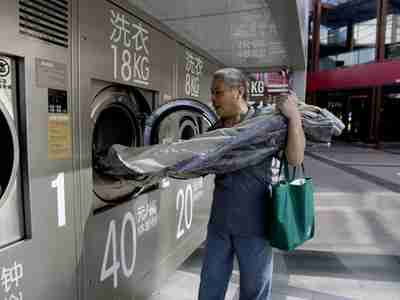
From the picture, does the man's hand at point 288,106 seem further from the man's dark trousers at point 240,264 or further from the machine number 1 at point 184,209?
the machine number 1 at point 184,209

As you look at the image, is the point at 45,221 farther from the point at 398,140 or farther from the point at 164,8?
the point at 398,140

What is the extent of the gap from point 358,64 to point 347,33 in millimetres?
3334

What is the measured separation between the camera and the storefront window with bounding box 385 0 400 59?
571 inches

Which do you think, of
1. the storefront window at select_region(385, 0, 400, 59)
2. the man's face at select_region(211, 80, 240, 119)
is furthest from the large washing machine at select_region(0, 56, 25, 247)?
the storefront window at select_region(385, 0, 400, 59)

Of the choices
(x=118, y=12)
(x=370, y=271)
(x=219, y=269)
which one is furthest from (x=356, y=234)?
(x=118, y=12)

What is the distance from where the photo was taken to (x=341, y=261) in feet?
10.1

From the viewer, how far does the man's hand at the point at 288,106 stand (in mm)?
1450

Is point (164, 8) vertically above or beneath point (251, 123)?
above

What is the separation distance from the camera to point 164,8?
92.9 inches

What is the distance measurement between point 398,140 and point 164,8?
61.0 ft

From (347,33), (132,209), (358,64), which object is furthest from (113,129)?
(347,33)

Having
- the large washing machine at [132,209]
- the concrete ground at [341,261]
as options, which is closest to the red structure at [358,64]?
the concrete ground at [341,261]

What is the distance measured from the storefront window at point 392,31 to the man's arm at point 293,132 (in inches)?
611

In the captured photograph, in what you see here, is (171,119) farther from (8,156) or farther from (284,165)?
(8,156)
